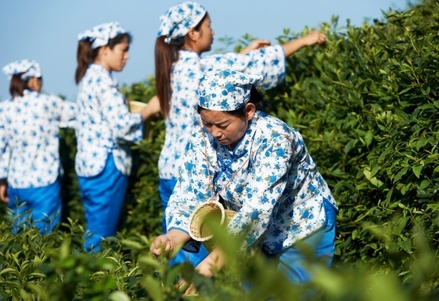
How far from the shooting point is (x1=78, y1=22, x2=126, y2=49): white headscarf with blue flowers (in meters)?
6.20

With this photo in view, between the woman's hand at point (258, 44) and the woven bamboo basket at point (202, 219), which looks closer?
the woven bamboo basket at point (202, 219)

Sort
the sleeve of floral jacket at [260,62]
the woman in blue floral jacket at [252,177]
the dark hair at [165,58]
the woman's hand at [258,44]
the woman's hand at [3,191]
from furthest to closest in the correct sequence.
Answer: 1. the woman's hand at [3,191]
2. the woman's hand at [258,44]
3. the dark hair at [165,58]
4. the sleeve of floral jacket at [260,62]
5. the woman in blue floral jacket at [252,177]

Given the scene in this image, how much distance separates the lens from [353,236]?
434 centimetres

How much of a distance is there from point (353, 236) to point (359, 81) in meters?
0.87

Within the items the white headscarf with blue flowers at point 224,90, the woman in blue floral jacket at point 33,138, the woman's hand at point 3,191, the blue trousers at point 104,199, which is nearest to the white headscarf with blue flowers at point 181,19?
the blue trousers at point 104,199

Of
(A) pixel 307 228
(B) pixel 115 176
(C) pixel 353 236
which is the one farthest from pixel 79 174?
(A) pixel 307 228

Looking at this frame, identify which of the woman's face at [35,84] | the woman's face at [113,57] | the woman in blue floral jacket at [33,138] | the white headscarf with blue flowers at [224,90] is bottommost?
the woman in blue floral jacket at [33,138]

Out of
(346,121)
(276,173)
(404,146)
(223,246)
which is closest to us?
(223,246)

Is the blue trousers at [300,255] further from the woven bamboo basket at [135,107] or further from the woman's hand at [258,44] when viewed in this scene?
the woven bamboo basket at [135,107]

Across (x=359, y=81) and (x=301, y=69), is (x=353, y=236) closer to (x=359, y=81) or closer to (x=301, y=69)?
(x=359, y=81)

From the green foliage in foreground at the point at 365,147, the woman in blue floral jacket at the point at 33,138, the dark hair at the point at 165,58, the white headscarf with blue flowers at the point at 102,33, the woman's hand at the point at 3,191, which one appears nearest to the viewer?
the green foliage in foreground at the point at 365,147

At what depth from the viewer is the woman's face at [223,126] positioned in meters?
3.47

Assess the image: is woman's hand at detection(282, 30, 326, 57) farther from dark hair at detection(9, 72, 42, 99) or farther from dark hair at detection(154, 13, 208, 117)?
dark hair at detection(9, 72, 42, 99)

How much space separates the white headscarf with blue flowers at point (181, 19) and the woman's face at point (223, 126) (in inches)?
72.8
